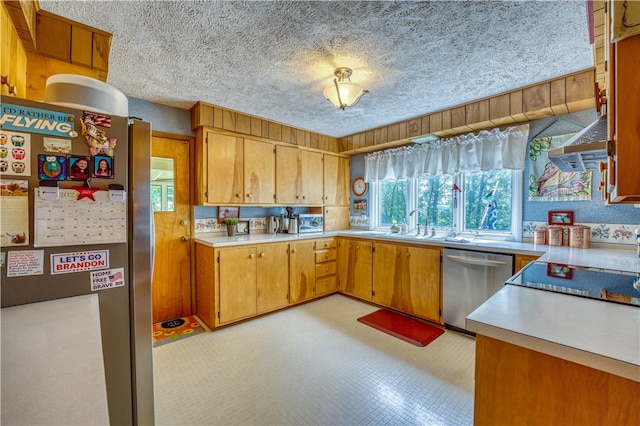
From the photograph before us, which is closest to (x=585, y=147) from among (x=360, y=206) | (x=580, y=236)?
(x=580, y=236)

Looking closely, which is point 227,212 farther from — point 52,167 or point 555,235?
point 555,235

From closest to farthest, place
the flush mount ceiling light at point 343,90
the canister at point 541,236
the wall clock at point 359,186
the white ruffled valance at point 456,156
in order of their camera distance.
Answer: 1. the flush mount ceiling light at point 343,90
2. the canister at point 541,236
3. the white ruffled valance at point 456,156
4. the wall clock at point 359,186

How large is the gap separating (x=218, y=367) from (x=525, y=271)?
2.30 m

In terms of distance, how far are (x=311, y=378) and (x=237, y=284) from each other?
130 centimetres

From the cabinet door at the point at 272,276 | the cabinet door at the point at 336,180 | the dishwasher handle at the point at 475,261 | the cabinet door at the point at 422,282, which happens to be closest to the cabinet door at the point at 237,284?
the cabinet door at the point at 272,276

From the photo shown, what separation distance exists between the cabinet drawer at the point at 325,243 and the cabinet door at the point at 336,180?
0.63 m

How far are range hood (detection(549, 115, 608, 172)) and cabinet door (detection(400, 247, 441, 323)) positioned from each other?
149cm

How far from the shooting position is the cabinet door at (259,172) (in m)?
3.24

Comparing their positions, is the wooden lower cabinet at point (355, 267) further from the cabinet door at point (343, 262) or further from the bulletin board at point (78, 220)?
the bulletin board at point (78, 220)

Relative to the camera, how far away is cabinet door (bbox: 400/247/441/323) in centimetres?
287

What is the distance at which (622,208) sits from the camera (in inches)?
90.4

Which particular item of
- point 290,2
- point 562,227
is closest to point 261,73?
point 290,2

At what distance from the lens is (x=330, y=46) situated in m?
1.81

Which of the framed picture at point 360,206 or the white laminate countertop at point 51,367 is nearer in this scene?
the white laminate countertop at point 51,367
